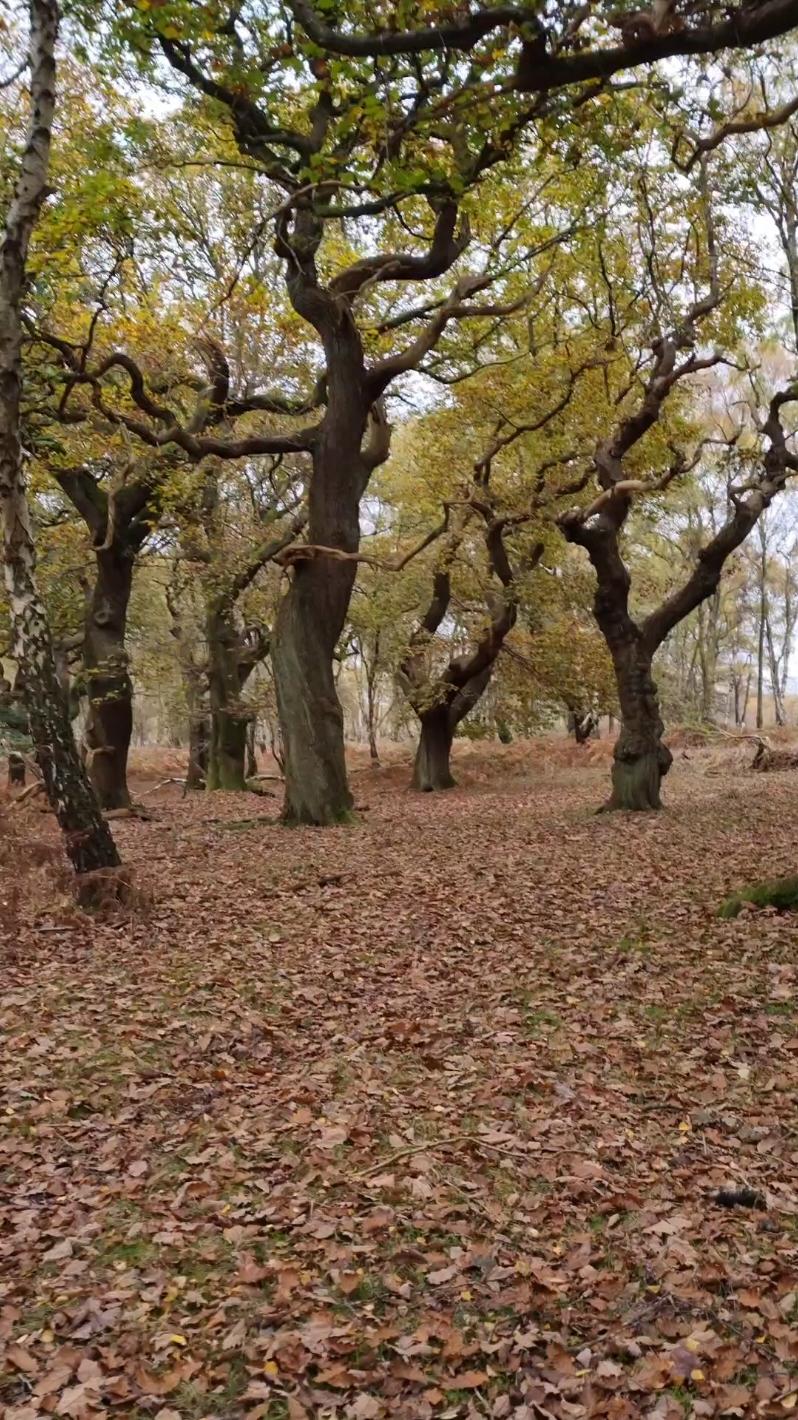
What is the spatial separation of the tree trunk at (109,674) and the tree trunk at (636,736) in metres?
8.96

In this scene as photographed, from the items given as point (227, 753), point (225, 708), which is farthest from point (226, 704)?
point (227, 753)

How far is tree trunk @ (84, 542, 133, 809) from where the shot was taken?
17.0 meters

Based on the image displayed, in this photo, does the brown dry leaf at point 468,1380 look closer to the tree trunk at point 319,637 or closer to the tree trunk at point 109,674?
the tree trunk at point 319,637

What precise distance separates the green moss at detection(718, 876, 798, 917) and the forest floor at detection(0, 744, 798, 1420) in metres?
0.22

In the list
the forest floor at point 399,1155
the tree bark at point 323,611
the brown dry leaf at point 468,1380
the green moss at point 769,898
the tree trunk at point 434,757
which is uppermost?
the tree bark at point 323,611

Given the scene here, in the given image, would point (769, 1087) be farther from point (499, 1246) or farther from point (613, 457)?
point (613, 457)

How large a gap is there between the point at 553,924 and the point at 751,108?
12.2m

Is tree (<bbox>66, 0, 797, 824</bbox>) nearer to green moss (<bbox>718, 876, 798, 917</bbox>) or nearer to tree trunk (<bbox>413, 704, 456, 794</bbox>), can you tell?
green moss (<bbox>718, 876, 798, 917</bbox>)

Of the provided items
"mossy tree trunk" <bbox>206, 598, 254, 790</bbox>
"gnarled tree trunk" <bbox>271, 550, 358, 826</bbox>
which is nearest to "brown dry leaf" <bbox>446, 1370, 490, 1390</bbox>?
"gnarled tree trunk" <bbox>271, 550, 358, 826</bbox>

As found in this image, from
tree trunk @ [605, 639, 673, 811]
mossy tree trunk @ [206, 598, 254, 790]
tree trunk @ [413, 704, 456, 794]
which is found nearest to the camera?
tree trunk @ [605, 639, 673, 811]

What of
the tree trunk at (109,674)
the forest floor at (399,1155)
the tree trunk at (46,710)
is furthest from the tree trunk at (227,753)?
the tree trunk at (46,710)

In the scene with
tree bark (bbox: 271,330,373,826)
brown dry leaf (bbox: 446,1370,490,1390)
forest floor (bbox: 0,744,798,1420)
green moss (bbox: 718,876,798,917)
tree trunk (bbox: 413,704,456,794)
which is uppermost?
tree bark (bbox: 271,330,373,826)

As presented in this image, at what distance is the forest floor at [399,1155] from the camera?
10.9 feet

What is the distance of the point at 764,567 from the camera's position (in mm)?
40906
